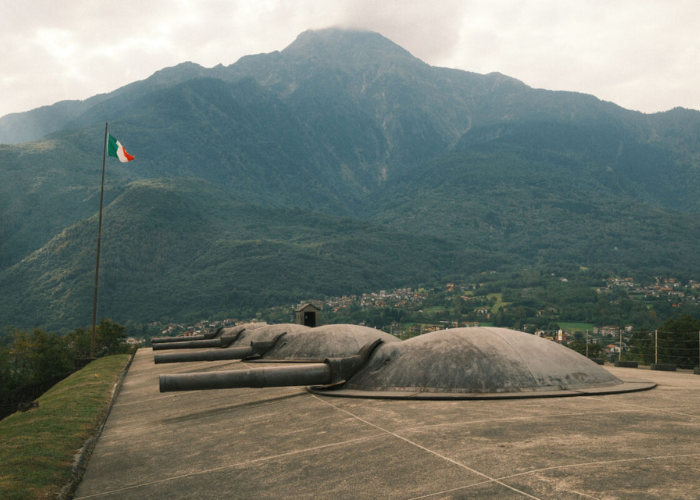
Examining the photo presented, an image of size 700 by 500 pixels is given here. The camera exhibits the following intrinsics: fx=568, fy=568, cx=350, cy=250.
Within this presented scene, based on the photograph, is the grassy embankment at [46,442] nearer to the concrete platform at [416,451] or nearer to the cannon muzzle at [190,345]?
the concrete platform at [416,451]

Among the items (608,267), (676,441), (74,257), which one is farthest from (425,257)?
(676,441)

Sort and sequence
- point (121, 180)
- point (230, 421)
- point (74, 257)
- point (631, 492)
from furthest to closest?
point (121, 180)
point (74, 257)
point (230, 421)
point (631, 492)

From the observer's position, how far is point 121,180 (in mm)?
190500

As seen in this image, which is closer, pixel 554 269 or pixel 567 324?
pixel 567 324

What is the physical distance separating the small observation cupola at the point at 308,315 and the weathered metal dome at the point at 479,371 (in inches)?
759

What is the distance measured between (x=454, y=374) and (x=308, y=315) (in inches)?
869

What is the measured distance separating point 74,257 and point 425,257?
9652 centimetres

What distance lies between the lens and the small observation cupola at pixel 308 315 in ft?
106

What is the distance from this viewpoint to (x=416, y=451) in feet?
24.2

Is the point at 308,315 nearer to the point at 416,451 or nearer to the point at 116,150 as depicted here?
the point at 116,150

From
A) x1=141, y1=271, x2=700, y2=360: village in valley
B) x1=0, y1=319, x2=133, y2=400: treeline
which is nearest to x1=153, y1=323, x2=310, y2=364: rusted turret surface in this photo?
x1=0, y1=319, x2=133, y2=400: treeline

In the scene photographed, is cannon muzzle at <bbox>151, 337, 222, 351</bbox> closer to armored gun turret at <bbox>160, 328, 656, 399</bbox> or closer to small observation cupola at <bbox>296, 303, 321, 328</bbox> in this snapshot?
small observation cupola at <bbox>296, 303, 321, 328</bbox>

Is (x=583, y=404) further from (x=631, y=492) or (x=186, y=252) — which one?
(x=186, y=252)

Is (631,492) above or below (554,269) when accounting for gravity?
below
